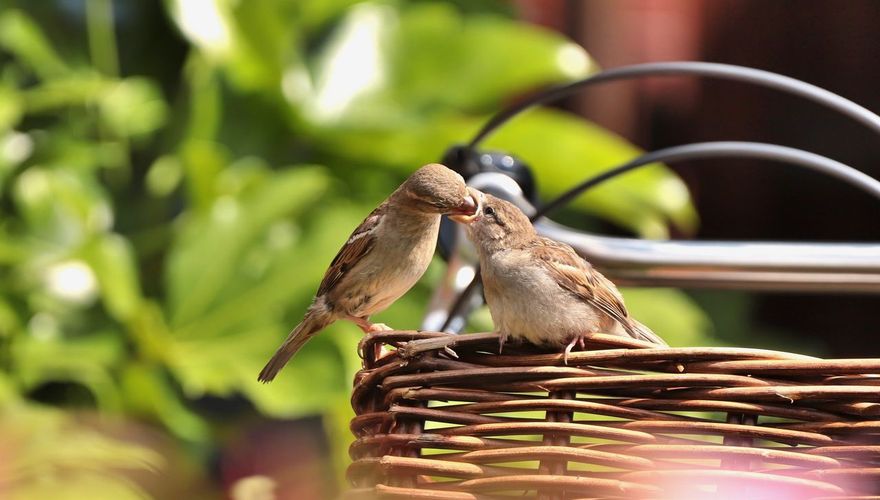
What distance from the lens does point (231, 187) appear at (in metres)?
2.95

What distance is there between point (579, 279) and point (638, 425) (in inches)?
8.4

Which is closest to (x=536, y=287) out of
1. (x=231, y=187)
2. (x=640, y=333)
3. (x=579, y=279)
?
(x=579, y=279)

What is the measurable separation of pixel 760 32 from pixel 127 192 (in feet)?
8.30

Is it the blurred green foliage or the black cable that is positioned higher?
the blurred green foliage

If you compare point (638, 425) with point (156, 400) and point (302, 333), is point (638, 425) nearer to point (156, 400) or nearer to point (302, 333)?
point (302, 333)

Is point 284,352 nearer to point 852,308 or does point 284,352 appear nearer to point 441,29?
point 441,29

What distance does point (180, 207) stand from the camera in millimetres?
3154

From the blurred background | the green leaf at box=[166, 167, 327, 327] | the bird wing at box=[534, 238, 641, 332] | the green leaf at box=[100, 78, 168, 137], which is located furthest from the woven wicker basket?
the green leaf at box=[100, 78, 168, 137]

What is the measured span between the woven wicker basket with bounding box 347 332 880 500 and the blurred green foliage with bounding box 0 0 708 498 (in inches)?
66.5

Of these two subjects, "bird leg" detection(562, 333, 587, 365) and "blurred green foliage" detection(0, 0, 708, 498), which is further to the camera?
"blurred green foliage" detection(0, 0, 708, 498)

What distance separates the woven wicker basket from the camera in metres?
0.90

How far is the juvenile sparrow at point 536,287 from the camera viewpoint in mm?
1010

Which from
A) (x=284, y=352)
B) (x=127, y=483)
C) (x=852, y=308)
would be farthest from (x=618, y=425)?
(x=852, y=308)

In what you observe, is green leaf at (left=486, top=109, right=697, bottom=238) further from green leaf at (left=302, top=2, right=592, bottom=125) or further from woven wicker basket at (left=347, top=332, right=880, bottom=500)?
woven wicker basket at (left=347, top=332, right=880, bottom=500)
